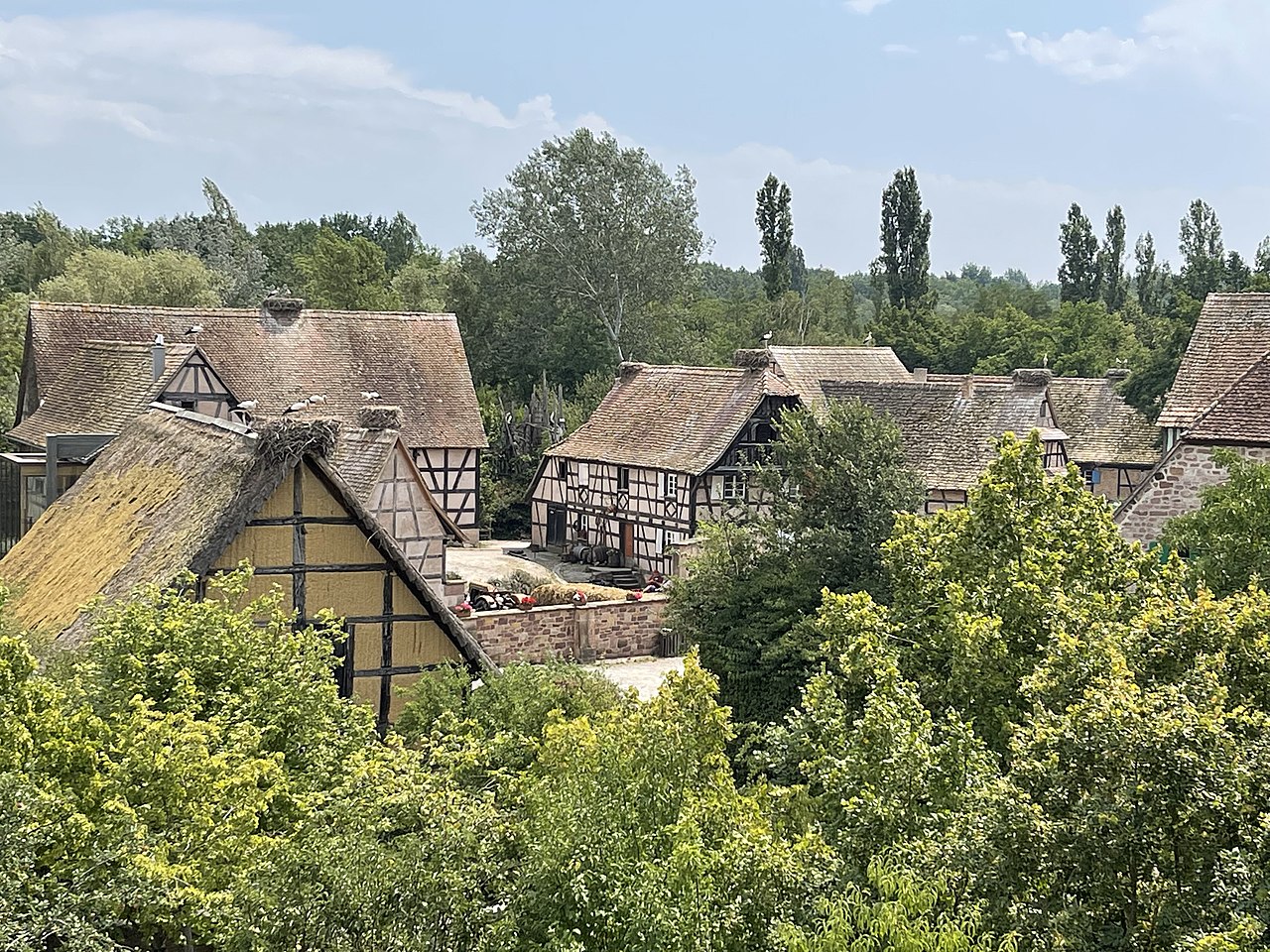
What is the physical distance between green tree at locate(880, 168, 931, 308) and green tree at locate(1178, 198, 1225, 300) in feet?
47.4

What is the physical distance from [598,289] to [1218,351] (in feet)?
130

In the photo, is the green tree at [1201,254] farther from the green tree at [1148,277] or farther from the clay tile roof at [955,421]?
the clay tile roof at [955,421]

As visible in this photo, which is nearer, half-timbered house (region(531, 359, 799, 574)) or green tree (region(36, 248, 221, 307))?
half-timbered house (region(531, 359, 799, 574))

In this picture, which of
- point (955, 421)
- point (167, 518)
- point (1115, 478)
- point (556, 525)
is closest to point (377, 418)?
point (167, 518)

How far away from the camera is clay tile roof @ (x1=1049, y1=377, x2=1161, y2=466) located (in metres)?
51.2

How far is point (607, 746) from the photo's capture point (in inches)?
373

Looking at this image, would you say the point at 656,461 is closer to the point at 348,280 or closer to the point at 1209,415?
the point at 1209,415

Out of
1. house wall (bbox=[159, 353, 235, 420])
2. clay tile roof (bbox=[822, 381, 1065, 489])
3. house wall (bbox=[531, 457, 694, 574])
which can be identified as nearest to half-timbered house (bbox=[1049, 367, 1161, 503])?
clay tile roof (bbox=[822, 381, 1065, 489])

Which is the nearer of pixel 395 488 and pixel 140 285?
pixel 395 488

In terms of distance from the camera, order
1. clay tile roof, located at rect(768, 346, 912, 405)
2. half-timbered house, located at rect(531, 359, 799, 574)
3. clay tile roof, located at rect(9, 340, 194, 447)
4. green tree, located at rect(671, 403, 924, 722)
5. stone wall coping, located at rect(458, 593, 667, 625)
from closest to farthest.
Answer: green tree, located at rect(671, 403, 924, 722) → stone wall coping, located at rect(458, 593, 667, 625) → clay tile roof, located at rect(9, 340, 194, 447) → half-timbered house, located at rect(531, 359, 799, 574) → clay tile roof, located at rect(768, 346, 912, 405)

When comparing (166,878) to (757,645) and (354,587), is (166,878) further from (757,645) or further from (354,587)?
(757,645)

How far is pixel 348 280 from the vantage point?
6744 centimetres

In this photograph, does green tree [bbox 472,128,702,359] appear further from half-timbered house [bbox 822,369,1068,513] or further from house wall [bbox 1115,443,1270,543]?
house wall [bbox 1115,443,1270,543]

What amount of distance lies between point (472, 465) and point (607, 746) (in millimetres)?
35968
